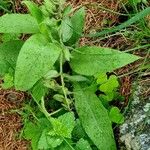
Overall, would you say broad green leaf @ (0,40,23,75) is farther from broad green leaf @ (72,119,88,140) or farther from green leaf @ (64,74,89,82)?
broad green leaf @ (72,119,88,140)

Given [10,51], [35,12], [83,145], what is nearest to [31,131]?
[83,145]

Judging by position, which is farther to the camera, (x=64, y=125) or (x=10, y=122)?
(x=10, y=122)

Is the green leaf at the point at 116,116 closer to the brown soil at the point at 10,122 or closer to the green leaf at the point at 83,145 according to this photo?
the green leaf at the point at 83,145

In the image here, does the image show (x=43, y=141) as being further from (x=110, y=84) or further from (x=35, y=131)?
(x=110, y=84)

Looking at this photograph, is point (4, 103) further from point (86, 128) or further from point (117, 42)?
point (117, 42)

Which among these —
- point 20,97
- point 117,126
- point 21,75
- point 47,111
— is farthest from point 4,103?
point 117,126

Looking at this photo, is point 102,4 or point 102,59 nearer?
point 102,59
